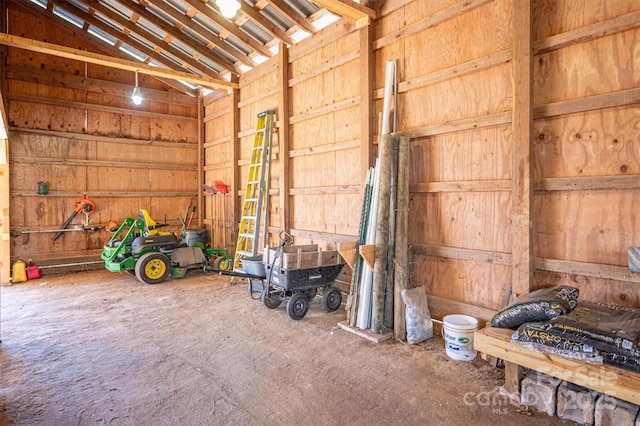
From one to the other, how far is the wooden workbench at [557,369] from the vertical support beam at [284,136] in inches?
137

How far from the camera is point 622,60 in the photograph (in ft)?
8.05

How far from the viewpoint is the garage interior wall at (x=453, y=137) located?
2.55 meters

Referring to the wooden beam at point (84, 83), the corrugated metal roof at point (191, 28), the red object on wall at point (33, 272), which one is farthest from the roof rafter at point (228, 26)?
the red object on wall at point (33, 272)

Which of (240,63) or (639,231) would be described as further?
(240,63)

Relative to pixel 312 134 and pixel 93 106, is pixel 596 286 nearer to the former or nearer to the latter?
pixel 312 134

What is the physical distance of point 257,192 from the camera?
19.4 feet

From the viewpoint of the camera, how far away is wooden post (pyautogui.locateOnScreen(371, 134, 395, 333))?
3.38 metres

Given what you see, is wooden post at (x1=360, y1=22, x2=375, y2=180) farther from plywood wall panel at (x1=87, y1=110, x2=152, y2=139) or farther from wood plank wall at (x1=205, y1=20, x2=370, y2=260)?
plywood wall panel at (x1=87, y1=110, x2=152, y2=139)

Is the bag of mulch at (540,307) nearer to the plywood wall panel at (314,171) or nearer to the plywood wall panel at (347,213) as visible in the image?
the plywood wall panel at (347,213)

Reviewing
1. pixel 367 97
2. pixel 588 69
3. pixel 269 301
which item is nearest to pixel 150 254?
pixel 269 301

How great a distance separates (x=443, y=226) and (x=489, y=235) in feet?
1.47

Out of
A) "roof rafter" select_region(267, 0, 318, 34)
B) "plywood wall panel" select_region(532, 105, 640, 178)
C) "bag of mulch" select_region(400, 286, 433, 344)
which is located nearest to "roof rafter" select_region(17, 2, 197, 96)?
"roof rafter" select_region(267, 0, 318, 34)

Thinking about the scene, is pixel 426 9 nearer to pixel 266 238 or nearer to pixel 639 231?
pixel 639 231

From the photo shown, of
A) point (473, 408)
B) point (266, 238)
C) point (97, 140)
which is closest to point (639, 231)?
point (473, 408)
